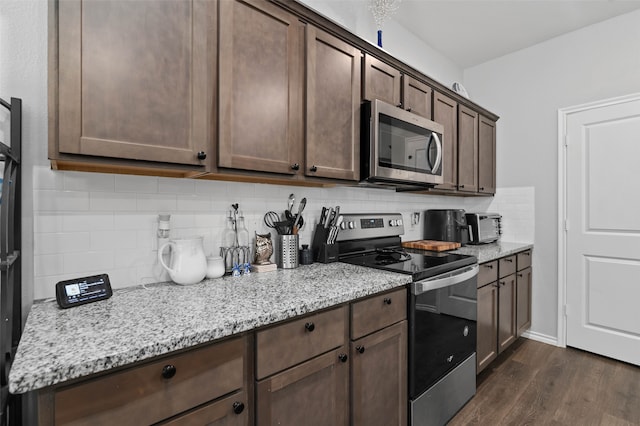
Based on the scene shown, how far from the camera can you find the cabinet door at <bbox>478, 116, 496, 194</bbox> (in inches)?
121

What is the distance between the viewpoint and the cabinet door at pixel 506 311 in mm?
2518

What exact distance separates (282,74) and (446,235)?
82.1 inches

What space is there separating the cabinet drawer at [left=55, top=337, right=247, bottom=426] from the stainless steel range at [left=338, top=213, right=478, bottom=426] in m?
0.96

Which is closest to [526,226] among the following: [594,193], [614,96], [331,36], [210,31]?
[594,193]

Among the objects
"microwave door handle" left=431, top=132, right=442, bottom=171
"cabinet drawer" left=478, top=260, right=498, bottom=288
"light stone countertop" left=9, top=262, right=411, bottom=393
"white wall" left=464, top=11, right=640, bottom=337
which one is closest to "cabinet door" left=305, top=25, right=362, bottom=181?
"light stone countertop" left=9, top=262, right=411, bottom=393

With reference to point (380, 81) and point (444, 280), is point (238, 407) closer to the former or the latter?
point (444, 280)

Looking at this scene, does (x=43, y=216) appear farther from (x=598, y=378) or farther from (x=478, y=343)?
(x=598, y=378)

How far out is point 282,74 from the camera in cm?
148

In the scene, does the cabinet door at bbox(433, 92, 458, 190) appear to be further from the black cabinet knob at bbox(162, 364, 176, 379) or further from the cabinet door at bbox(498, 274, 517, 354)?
the black cabinet knob at bbox(162, 364, 176, 379)

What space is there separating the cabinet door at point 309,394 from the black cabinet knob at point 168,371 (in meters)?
0.29

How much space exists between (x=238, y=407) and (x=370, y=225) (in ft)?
5.01

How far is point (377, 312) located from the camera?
1.42 metres

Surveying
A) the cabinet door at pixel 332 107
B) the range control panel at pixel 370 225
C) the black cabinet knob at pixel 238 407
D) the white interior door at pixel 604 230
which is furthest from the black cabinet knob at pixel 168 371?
the white interior door at pixel 604 230

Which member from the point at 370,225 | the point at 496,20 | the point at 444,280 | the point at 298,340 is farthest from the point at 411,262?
the point at 496,20
